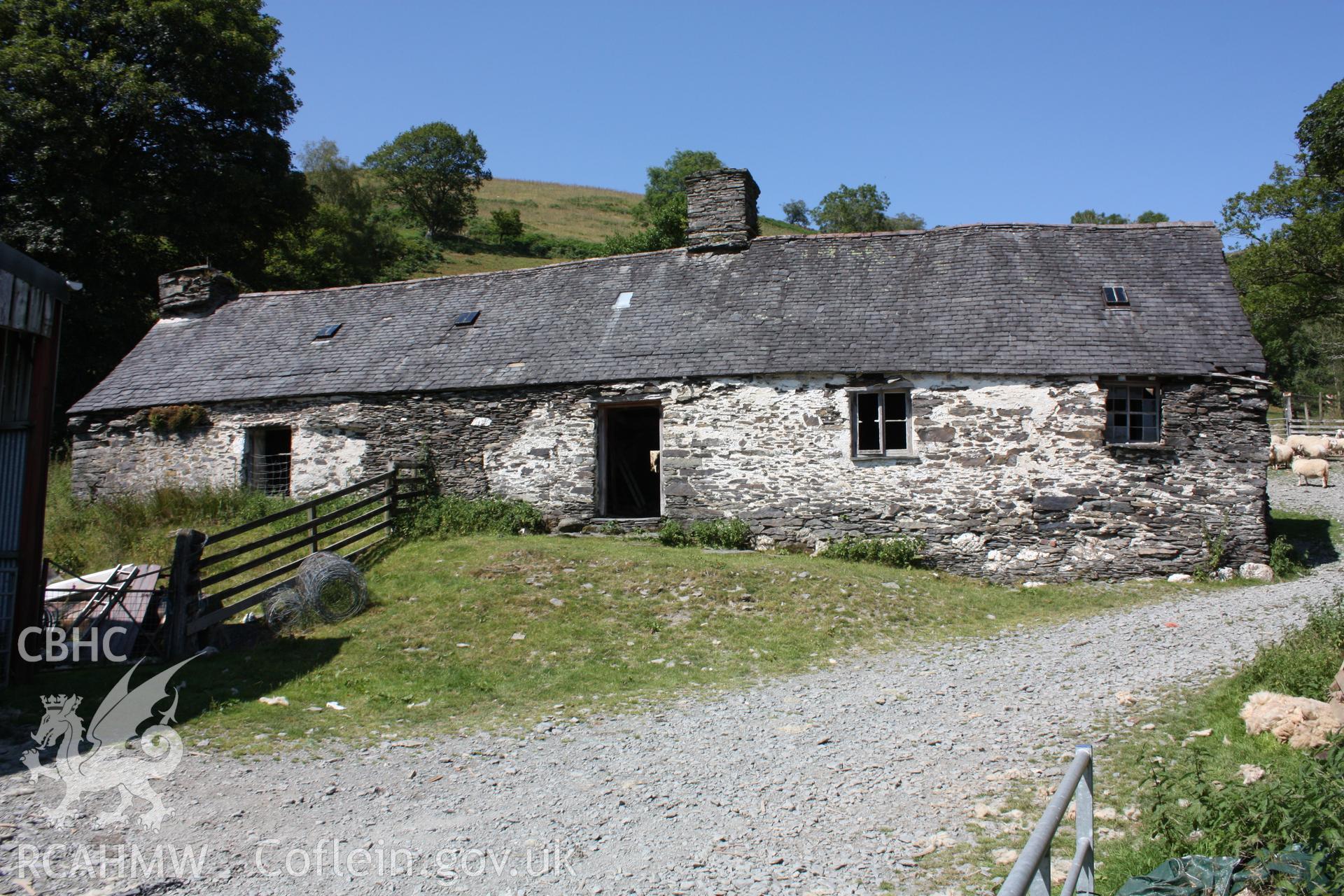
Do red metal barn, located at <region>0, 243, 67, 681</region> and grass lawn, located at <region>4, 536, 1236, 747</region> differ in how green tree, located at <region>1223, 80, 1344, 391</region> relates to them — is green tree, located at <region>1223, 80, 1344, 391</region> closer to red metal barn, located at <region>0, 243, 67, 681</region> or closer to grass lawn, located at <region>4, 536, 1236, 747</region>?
grass lawn, located at <region>4, 536, 1236, 747</region>

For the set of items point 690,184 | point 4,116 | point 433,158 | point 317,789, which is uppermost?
point 433,158

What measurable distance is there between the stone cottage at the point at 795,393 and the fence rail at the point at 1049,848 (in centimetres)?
1086

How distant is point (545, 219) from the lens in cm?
6297

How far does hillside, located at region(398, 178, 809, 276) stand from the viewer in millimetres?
48844

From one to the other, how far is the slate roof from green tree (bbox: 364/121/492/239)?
119 ft

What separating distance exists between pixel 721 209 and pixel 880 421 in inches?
255

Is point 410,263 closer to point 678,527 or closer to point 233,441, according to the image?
point 233,441

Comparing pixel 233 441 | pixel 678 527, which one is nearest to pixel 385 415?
pixel 233 441

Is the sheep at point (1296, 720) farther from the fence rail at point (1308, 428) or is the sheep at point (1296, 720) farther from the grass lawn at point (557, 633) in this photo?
the fence rail at point (1308, 428)

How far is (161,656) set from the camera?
9.84 m

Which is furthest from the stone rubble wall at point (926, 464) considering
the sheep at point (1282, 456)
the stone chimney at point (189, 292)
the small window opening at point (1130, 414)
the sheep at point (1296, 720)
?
the sheep at point (1282, 456)

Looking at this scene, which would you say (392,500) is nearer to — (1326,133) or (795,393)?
(795,393)

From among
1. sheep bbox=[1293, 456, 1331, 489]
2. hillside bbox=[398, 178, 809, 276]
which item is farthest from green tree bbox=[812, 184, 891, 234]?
sheep bbox=[1293, 456, 1331, 489]

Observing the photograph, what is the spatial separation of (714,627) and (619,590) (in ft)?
5.69
